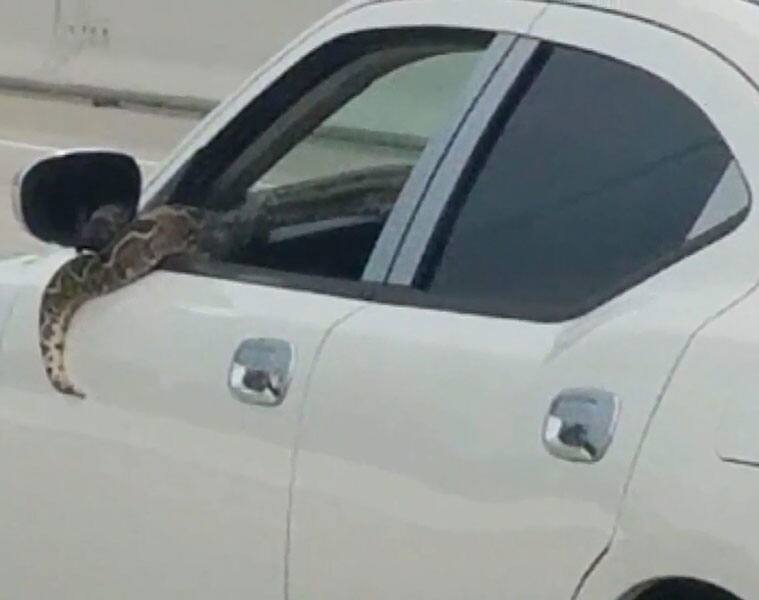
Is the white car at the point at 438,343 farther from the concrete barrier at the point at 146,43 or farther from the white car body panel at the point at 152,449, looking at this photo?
the concrete barrier at the point at 146,43

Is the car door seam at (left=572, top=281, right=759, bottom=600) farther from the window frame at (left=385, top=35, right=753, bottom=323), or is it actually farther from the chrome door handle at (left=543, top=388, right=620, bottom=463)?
the window frame at (left=385, top=35, right=753, bottom=323)

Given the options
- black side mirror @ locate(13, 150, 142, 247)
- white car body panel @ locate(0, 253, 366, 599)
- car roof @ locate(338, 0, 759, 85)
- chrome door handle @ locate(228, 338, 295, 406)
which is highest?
car roof @ locate(338, 0, 759, 85)

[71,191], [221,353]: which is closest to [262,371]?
[221,353]

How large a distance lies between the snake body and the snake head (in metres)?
0.01

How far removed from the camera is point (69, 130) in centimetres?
1409

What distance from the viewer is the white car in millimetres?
3686

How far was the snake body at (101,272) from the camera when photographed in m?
4.83

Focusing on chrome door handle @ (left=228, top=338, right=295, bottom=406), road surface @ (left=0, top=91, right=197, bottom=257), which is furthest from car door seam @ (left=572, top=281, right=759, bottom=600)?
road surface @ (left=0, top=91, right=197, bottom=257)

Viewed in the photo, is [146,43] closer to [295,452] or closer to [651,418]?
[295,452]

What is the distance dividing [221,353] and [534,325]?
0.71m

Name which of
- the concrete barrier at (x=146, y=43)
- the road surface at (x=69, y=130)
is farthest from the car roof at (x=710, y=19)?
the concrete barrier at (x=146, y=43)

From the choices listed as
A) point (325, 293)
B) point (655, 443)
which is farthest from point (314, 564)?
point (655, 443)

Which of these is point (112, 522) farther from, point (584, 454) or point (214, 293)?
point (584, 454)

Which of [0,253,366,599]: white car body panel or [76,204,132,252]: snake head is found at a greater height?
[76,204,132,252]: snake head
